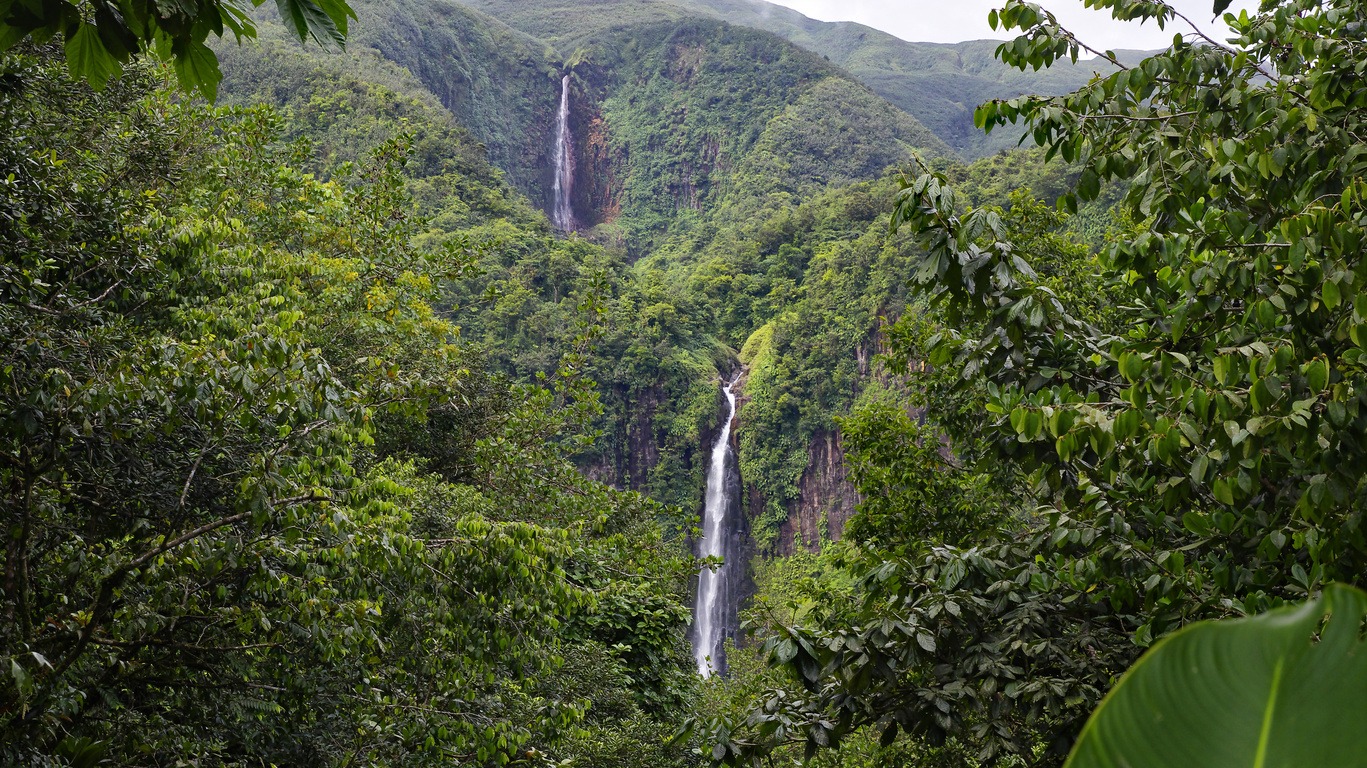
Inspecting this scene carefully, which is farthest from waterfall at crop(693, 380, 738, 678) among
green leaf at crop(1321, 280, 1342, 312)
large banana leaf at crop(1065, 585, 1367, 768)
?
large banana leaf at crop(1065, 585, 1367, 768)

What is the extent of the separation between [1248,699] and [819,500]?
1244 inches

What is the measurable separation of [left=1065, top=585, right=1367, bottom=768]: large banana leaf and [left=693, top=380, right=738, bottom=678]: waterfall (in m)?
25.4

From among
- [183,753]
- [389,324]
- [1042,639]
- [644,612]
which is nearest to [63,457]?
[183,753]

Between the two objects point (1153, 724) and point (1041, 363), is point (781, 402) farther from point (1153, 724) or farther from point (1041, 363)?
point (1153, 724)

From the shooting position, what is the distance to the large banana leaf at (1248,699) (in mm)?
426

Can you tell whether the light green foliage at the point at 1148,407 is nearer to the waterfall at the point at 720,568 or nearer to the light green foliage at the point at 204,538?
the light green foliage at the point at 204,538

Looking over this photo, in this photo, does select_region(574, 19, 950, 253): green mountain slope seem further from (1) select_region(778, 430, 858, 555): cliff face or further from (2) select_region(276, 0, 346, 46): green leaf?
(2) select_region(276, 0, 346, 46): green leaf

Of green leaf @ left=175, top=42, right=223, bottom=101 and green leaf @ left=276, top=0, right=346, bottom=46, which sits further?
green leaf @ left=175, top=42, right=223, bottom=101

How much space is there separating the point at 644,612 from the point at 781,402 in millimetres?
21600

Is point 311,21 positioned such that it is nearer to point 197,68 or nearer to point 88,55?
point 197,68

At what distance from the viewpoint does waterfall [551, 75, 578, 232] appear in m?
62.8

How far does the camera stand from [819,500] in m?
31.5

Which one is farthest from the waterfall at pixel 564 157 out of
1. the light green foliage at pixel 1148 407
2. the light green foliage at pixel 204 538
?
the light green foliage at pixel 1148 407

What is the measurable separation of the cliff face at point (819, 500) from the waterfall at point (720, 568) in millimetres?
2187
